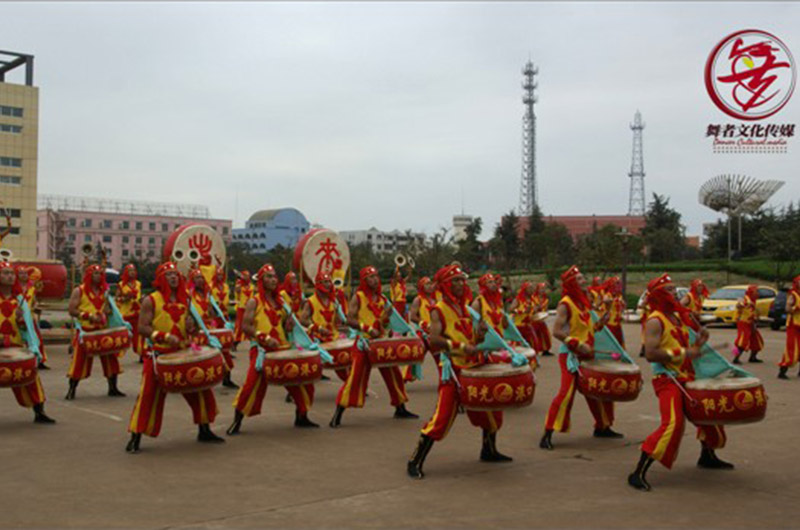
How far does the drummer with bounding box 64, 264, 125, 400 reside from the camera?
11180 mm

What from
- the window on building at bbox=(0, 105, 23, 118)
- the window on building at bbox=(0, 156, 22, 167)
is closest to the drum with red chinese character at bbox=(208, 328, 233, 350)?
the window on building at bbox=(0, 105, 23, 118)

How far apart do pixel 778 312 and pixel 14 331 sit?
20347mm

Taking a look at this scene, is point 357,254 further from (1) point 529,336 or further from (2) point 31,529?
(2) point 31,529

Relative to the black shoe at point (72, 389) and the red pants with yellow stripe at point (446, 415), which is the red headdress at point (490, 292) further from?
the black shoe at point (72, 389)

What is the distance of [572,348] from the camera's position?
763 cm

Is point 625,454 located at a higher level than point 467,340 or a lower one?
lower

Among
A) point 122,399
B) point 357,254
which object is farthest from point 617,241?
point 122,399

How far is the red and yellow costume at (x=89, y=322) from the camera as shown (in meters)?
11.2

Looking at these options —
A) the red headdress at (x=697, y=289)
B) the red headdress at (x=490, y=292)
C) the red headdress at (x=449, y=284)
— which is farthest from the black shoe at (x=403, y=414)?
the red headdress at (x=697, y=289)

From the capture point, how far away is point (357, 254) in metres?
41.7

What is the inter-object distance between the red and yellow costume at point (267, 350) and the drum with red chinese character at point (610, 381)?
3.00 meters

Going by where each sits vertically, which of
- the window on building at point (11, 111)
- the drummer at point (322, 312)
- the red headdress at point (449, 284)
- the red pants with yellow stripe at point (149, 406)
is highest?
the window on building at point (11, 111)

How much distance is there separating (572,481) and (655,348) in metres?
1.23

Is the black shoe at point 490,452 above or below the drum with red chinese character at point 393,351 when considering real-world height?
below
